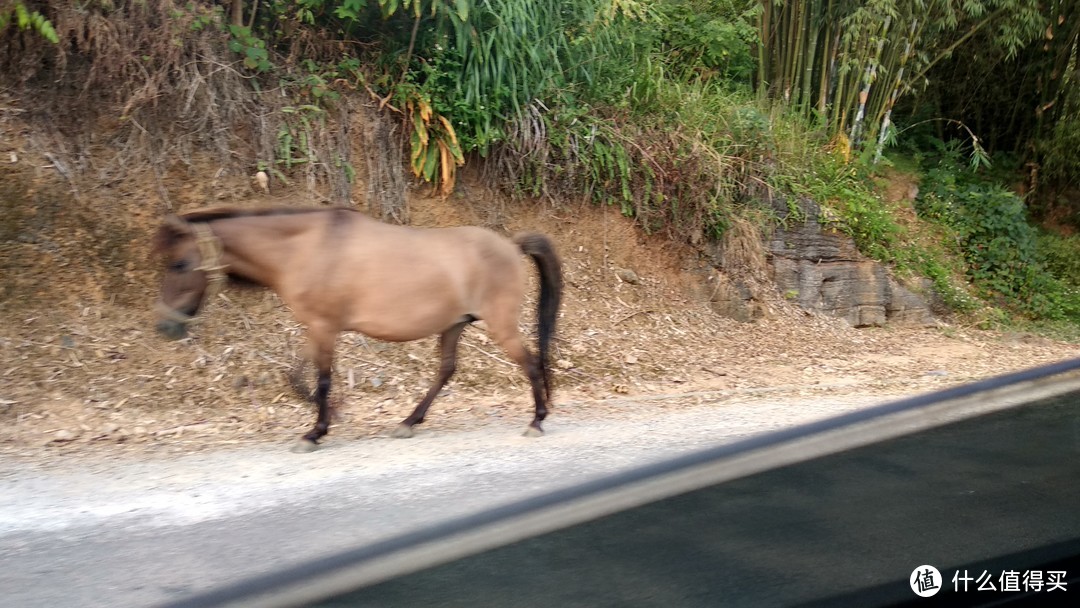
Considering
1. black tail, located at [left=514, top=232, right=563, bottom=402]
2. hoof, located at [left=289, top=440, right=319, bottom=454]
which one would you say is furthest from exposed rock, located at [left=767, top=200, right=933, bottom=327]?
hoof, located at [left=289, top=440, right=319, bottom=454]

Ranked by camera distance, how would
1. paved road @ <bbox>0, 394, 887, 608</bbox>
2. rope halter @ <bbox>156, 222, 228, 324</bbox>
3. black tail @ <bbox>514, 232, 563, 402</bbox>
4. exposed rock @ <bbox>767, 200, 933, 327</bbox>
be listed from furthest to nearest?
exposed rock @ <bbox>767, 200, 933, 327</bbox> → black tail @ <bbox>514, 232, 563, 402</bbox> → rope halter @ <bbox>156, 222, 228, 324</bbox> → paved road @ <bbox>0, 394, 887, 608</bbox>

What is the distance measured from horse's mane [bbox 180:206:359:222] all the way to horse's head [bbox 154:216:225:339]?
0.36ft

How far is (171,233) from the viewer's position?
18.9 ft

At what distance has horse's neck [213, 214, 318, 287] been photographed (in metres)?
5.90

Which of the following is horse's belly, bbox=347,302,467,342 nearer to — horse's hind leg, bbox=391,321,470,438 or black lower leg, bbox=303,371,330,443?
horse's hind leg, bbox=391,321,470,438

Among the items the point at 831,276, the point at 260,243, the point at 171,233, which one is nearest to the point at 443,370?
the point at 260,243

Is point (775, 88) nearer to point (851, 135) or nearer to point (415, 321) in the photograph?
point (851, 135)

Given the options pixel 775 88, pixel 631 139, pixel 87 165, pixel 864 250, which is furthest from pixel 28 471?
pixel 775 88

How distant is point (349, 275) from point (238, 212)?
0.87m

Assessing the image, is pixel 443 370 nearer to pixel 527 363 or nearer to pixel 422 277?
pixel 527 363

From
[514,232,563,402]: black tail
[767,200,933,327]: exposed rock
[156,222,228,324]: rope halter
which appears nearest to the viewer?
[156,222,228,324]: rope halter

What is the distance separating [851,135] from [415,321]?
10.1 metres

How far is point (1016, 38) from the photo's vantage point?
12734mm

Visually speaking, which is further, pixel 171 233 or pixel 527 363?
pixel 527 363
